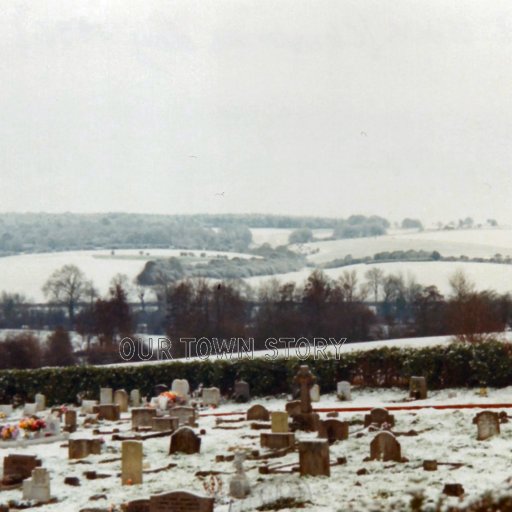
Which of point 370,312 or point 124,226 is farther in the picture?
point 124,226

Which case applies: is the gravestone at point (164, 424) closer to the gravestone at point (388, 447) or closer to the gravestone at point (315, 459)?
the gravestone at point (388, 447)

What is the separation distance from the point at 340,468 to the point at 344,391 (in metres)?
16.2

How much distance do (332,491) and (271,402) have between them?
20470 millimetres

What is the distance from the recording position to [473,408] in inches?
1320

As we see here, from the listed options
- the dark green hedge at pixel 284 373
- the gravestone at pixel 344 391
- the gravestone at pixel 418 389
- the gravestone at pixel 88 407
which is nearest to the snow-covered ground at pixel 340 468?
the gravestone at pixel 418 389

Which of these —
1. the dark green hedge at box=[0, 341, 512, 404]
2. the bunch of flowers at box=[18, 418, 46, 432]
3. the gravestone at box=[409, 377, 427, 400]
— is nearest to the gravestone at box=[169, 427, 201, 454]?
the bunch of flowers at box=[18, 418, 46, 432]

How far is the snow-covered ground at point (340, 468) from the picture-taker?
22141 mm

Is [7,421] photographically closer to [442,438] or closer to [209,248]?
[442,438]

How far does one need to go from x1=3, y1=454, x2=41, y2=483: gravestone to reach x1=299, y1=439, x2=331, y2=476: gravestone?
6.33 metres

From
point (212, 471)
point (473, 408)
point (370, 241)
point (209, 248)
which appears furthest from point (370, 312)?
point (212, 471)

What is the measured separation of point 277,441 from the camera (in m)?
28.5

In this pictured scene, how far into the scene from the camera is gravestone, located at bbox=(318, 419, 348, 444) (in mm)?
29109

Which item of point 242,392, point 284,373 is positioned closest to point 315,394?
point 284,373

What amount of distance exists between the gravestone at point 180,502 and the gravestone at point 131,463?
193 inches
